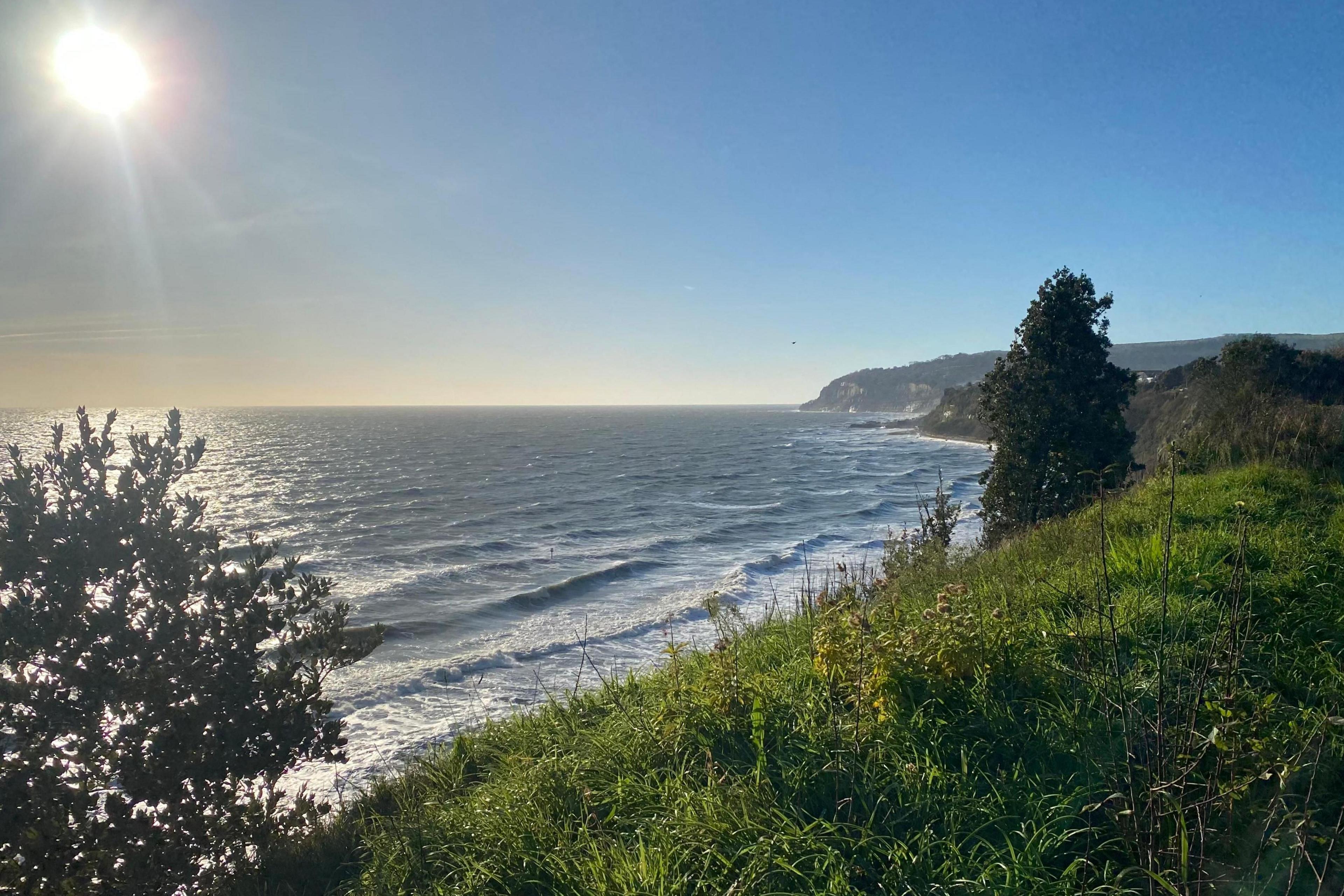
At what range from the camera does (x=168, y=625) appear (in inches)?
212

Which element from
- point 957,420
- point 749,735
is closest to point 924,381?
point 957,420

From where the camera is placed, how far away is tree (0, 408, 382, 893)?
15.3 feet

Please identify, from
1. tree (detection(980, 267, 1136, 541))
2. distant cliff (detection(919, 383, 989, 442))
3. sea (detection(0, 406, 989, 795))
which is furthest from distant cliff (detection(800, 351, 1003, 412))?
tree (detection(980, 267, 1136, 541))

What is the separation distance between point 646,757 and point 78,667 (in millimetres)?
4204

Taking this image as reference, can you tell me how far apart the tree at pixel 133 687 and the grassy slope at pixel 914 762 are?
2.71 feet

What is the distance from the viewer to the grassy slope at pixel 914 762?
296 cm

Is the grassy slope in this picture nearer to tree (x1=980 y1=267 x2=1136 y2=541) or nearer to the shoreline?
tree (x1=980 y1=267 x2=1136 y2=541)

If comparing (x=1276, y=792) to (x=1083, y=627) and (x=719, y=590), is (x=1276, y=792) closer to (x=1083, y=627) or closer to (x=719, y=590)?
(x=1083, y=627)

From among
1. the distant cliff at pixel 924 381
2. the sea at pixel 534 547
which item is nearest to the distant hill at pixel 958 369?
A: the distant cliff at pixel 924 381

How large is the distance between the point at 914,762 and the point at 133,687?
17.8 ft

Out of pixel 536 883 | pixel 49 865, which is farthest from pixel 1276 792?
pixel 49 865

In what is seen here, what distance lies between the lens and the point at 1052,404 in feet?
54.1

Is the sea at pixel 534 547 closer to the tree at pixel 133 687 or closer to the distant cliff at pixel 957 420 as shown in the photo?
the tree at pixel 133 687

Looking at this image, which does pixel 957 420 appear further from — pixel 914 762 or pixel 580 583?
pixel 914 762
